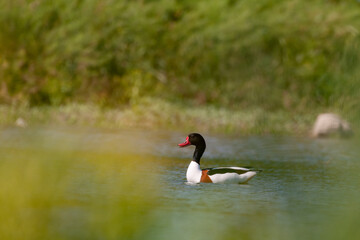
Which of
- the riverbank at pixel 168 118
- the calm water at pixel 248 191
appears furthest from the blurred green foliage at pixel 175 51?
the calm water at pixel 248 191

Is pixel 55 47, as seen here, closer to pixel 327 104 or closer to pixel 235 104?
pixel 235 104

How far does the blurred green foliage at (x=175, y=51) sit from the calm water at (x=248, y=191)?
815 cm

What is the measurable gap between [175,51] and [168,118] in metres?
5.26

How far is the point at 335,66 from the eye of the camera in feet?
86.7

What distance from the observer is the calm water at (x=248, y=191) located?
757 cm

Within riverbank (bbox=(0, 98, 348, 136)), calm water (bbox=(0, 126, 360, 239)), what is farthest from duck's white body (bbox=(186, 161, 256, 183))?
riverbank (bbox=(0, 98, 348, 136))

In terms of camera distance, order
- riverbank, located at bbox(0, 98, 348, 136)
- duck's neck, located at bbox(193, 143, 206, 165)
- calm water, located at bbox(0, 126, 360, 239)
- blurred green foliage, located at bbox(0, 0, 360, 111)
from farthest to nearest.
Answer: blurred green foliage, located at bbox(0, 0, 360, 111) < riverbank, located at bbox(0, 98, 348, 136) < duck's neck, located at bbox(193, 143, 206, 165) < calm water, located at bbox(0, 126, 360, 239)

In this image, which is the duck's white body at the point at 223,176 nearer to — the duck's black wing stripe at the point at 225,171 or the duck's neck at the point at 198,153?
the duck's black wing stripe at the point at 225,171

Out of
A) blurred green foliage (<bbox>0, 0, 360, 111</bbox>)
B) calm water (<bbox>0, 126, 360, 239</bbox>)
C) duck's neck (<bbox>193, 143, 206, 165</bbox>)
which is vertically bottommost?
calm water (<bbox>0, 126, 360, 239</bbox>)

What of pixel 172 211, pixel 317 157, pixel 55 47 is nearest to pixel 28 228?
pixel 172 211

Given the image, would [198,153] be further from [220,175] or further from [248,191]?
[248,191]

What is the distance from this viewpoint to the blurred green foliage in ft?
86.7

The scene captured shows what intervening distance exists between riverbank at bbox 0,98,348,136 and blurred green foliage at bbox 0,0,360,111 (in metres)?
1.39

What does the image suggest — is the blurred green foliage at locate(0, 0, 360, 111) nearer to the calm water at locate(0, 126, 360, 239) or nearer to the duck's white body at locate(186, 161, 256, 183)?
the calm water at locate(0, 126, 360, 239)
